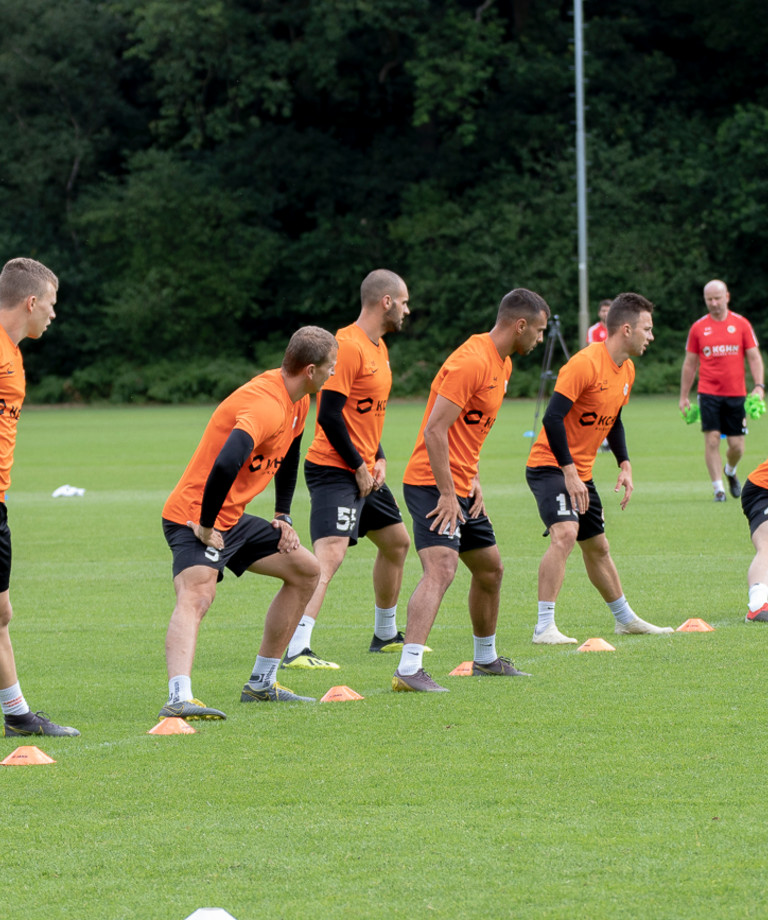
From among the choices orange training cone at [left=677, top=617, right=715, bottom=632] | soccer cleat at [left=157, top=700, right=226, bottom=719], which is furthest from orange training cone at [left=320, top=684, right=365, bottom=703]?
orange training cone at [left=677, top=617, right=715, bottom=632]

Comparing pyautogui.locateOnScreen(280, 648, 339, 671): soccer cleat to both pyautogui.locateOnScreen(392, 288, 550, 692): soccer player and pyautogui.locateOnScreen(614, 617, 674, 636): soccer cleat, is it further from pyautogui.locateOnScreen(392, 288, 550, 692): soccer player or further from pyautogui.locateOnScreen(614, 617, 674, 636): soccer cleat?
pyautogui.locateOnScreen(614, 617, 674, 636): soccer cleat

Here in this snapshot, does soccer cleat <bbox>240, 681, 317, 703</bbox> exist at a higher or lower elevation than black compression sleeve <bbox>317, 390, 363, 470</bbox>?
lower

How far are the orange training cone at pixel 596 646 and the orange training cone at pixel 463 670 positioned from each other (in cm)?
78

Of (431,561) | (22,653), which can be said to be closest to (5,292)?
(431,561)

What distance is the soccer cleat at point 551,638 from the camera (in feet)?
28.1

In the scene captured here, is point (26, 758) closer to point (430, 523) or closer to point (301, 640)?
point (430, 523)

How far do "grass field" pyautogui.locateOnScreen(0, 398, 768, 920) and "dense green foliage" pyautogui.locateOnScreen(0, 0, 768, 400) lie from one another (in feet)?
133

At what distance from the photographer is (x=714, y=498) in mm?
16625

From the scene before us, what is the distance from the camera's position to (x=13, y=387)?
20.2 feet

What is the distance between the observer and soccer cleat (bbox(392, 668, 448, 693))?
23.1 feet

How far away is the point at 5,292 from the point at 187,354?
4947 centimetres

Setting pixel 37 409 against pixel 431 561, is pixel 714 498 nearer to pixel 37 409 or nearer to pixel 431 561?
pixel 431 561

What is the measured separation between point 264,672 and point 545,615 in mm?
Answer: 2340

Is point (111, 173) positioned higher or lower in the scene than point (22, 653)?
higher
